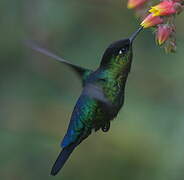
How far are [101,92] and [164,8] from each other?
18.0 inches

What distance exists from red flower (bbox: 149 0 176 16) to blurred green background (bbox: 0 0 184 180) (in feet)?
6.16

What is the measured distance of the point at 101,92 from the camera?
9.23 ft

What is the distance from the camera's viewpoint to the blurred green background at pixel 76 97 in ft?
16.2

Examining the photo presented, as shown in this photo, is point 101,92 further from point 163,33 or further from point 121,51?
point 163,33

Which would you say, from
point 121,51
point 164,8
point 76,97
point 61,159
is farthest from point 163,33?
point 76,97

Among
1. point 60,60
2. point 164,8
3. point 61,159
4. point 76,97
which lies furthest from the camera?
point 76,97

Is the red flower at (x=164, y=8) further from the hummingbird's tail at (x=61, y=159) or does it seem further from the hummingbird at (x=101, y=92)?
the hummingbird's tail at (x=61, y=159)

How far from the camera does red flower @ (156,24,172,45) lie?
273cm

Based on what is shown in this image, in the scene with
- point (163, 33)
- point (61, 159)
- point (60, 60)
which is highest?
point (163, 33)

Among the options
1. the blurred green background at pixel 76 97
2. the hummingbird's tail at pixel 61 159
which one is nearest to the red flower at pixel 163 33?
the hummingbird's tail at pixel 61 159

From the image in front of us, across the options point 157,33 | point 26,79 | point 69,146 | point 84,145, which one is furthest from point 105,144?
point 157,33

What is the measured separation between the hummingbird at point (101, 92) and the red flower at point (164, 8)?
134mm

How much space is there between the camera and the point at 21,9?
20.4 feet

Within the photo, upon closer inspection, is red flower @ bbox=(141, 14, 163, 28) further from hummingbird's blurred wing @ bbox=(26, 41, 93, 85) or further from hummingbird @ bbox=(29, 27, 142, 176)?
hummingbird's blurred wing @ bbox=(26, 41, 93, 85)
